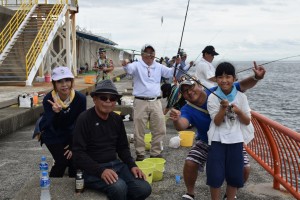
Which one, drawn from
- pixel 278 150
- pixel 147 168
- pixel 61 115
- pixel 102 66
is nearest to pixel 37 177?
pixel 61 115

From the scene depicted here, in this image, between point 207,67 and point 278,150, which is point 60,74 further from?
point 207,67

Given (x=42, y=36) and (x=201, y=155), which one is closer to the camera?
(x=201, y=155)

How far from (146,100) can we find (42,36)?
14121mm

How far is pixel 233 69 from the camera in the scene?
11.9 feet

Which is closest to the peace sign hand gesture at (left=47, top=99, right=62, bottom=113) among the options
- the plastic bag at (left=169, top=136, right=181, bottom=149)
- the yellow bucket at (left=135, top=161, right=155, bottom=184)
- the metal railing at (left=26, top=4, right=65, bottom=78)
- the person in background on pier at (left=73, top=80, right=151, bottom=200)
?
the person in background on pier at (left=73, top=80, right=151, bottom=200)

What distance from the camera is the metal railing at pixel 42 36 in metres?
17.2

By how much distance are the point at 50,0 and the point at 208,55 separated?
54.4 ft

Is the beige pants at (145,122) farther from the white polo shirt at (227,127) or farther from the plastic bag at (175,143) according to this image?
the white polo shirt at (227,127)

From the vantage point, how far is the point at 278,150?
15.8 feet

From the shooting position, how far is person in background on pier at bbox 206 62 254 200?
3609 mm

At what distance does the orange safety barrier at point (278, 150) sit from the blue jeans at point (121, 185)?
5.63ft

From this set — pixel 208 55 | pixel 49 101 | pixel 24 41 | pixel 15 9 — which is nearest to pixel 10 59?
pixel 24 41

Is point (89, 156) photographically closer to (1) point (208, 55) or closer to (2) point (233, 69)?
(2) point (233, 69)

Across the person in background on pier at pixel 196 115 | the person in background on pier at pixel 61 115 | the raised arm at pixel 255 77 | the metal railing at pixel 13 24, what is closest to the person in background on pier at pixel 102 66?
the person in background on pier at pixel 61 115
